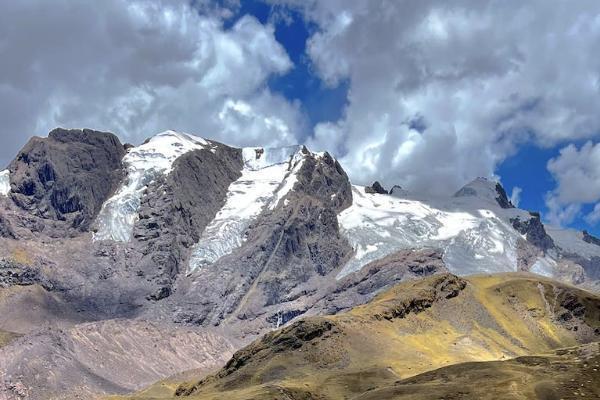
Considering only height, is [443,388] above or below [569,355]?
below

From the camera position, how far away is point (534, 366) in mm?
199375

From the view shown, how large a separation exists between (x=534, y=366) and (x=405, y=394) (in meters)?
30.7

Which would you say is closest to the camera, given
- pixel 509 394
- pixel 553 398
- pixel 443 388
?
pixel 553 398

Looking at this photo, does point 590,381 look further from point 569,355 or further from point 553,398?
point 569,355

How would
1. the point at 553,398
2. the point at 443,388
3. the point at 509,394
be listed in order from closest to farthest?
1. the point at 553,398
2. the point at 509,394
3. the point at 443,388

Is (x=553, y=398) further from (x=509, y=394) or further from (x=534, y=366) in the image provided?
(x=534, y=366)

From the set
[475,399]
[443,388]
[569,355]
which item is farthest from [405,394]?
[569,355]

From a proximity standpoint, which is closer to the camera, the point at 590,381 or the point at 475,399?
the point at 590,381

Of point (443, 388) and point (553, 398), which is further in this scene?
point (443, 388)

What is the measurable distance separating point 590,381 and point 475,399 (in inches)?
926

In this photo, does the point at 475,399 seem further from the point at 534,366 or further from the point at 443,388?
the point at 534,366

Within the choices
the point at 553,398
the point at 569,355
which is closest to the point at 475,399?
the point at 553,398

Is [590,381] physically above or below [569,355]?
below

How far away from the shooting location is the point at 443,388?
192625 millimetres
